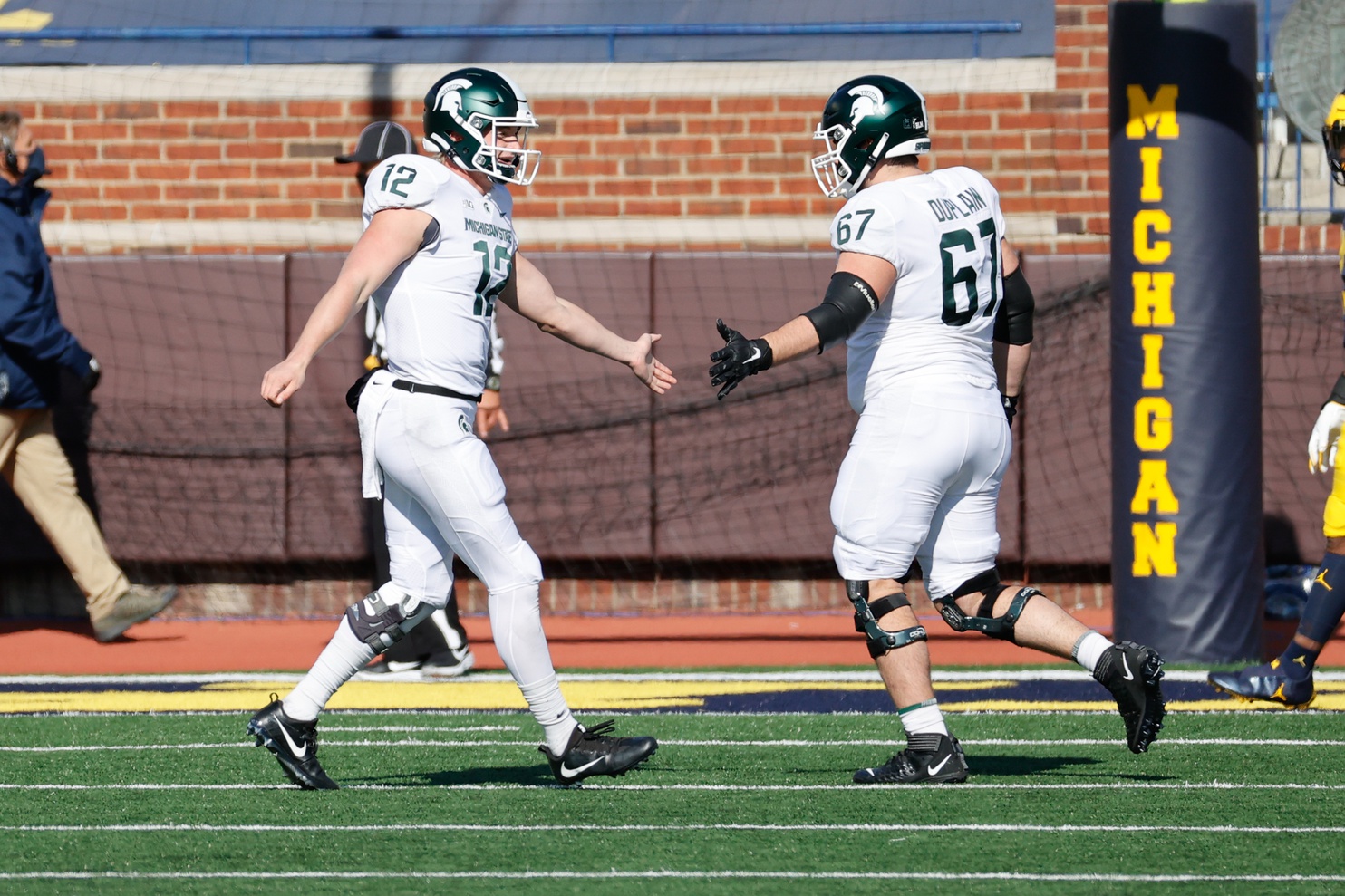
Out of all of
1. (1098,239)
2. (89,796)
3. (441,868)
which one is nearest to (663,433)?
(1098,239)

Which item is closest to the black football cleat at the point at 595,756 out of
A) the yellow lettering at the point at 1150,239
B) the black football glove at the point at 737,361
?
the black football glove at the point at 737,361

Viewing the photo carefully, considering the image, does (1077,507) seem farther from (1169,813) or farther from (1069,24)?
(1169,813)

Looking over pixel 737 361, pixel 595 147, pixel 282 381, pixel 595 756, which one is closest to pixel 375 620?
pixel 595 756

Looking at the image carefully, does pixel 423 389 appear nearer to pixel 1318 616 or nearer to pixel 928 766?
pixel 928 766

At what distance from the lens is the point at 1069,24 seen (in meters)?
10.7

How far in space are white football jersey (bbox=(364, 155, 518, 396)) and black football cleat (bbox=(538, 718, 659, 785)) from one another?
99 centimetres

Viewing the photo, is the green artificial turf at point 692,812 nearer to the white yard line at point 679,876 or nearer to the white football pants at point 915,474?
the white yard line at point 679,876

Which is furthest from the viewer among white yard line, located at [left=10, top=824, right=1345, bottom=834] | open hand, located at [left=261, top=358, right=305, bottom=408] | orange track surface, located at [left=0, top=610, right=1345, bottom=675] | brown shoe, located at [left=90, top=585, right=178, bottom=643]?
brown shoe, located at [left=90, top=585, right=178, bottom=643]

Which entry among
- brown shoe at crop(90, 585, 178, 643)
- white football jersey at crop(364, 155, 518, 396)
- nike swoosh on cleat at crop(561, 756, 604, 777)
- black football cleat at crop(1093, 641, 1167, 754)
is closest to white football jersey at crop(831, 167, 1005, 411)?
black football cleat at crop(1093, 641, 1167, 754)

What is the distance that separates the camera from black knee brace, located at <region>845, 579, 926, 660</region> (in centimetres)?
504

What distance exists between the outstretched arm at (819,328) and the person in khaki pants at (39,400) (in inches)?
200

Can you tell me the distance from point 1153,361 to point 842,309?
3249 mm

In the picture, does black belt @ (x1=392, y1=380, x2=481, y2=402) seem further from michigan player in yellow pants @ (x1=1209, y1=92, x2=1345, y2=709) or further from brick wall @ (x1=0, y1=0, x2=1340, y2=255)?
brick wall @ (x1=0, y1=0, x2=1340, y2=255)

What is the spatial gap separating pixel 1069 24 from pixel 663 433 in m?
3.33
